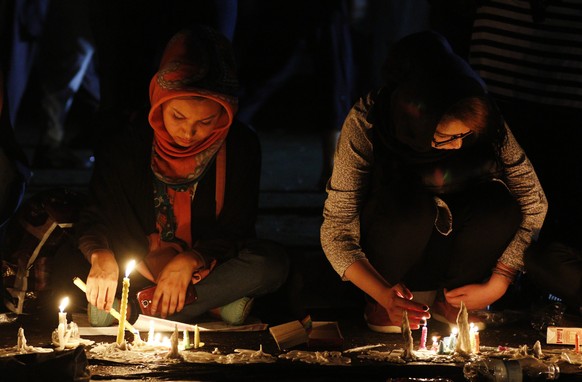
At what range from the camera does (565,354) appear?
4.43 metres

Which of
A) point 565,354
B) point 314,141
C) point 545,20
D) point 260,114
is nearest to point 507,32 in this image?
point 545,20

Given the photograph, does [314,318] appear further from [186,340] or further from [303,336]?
[186,340]

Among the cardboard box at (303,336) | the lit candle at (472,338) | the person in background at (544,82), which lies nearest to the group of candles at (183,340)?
the cardboard box at (303,336)

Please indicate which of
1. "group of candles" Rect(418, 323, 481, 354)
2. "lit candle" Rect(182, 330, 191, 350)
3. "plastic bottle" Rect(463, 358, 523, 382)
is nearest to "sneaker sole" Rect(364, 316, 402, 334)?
"group of candles" Rect(418, 323, 481, 354)

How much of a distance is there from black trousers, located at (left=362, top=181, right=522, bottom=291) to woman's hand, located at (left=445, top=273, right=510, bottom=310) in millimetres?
61

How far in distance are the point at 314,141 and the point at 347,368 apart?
20.7 feet

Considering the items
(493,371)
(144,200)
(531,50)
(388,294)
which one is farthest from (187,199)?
(531,50)

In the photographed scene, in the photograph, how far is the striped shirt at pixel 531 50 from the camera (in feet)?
17.5

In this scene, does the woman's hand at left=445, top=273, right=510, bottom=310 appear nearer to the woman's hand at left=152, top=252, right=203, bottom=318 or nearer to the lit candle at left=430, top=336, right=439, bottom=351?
the lit candle at left=430, top=336, right=439, bottom=351

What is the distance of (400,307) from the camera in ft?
15.2

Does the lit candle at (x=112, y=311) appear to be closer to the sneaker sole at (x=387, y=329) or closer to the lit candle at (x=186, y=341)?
the lit candle at (x=186, y=341)

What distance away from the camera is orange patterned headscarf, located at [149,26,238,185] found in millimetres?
4734

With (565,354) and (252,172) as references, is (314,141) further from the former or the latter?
(565,354)

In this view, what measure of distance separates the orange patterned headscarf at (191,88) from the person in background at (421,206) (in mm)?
506
